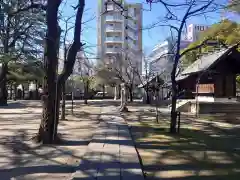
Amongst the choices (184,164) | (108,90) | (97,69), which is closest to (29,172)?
(184,164)

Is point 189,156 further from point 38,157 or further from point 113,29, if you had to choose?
point 113,29

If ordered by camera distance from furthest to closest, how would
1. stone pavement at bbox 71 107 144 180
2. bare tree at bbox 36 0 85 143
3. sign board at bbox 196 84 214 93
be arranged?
sign board at bbox 196 84 214 93, bare tree at bbox 36 0 85 143, stone pavement at bbox 71 107 144 180

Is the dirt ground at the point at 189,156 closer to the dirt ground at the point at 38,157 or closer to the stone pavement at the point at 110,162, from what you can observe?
the stone pavement at the point at 110,162

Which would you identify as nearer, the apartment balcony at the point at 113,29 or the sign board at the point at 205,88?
the sign board at the point at 205,88

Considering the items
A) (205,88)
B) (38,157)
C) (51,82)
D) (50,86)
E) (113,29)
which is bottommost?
(38,157)

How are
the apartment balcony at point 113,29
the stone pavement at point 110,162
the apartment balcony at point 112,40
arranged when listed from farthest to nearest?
the apartment balcony at point 113,29 → the apartment balcony at point 112,40 → the stone pavement at point 110,162

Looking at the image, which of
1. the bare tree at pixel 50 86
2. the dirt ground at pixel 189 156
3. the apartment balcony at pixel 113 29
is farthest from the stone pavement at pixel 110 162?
the apartment balcony at pixel 113 29

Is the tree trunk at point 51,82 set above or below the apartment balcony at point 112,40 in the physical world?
below

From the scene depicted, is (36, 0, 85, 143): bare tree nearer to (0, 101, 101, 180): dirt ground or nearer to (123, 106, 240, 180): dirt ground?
(0, 101, 101, 180): dirt ground

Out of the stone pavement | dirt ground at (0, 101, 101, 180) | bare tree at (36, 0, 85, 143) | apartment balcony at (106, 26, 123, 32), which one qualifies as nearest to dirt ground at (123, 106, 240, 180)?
the stone pavement

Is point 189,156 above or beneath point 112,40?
beneath

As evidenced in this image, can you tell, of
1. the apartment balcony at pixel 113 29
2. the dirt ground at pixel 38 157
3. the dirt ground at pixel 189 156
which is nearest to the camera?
the dirt ground at pixel 189 156

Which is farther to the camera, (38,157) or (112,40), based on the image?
(112,40)

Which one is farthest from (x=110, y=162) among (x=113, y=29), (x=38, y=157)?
(x=113, y=29)
